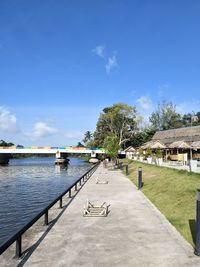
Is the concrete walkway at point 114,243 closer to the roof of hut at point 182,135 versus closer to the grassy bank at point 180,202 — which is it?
the grassy bank at point 180,202

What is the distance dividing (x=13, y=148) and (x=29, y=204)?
247 feet

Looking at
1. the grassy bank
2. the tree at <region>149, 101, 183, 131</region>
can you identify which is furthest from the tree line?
the grassy bank

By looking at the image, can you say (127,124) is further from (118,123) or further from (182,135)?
(182,135)

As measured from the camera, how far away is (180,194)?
15.6 meters

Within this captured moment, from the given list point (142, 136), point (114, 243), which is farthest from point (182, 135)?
point (114, 243)

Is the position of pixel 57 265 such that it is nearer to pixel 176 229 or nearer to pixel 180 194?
pixel 176 229

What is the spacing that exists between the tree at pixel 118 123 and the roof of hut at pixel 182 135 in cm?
1676

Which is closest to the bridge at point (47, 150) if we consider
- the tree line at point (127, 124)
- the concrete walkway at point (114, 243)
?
the tree line at point (127, 124)

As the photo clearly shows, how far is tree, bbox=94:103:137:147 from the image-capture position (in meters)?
89.7

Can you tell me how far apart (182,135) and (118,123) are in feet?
107

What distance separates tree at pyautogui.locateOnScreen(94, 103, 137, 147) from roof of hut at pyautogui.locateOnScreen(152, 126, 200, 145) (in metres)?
16.8

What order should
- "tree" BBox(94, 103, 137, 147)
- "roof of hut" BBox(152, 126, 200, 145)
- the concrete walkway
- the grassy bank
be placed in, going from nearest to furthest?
the concrete walkway < the grassy bank < "roof of hut" BBox(152, 126, 200, 145) < "tree" BBox(94, 103, 137, 147)

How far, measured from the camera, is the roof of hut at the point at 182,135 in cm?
5611

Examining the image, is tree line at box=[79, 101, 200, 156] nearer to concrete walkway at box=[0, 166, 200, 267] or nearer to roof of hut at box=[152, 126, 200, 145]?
roof of hut at box=[152, 126, 200, 145]
